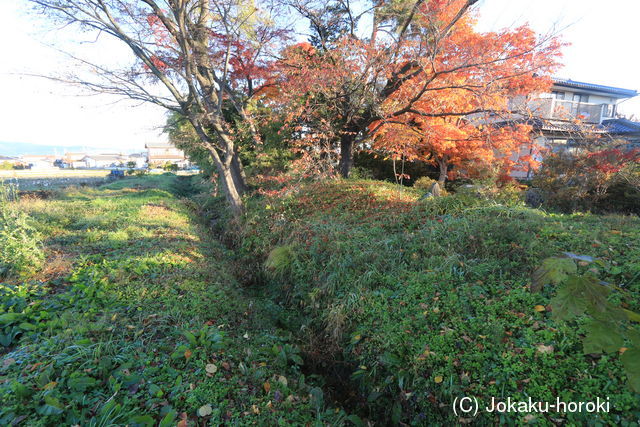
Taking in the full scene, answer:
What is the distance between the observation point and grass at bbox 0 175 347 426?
2.32 m

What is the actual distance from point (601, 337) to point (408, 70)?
309 inches

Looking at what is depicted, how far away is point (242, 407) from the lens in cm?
257

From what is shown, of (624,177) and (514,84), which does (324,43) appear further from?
(624,177)

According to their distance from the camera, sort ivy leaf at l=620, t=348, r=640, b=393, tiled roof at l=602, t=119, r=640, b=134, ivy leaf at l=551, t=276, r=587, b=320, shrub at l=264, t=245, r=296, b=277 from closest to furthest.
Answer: ivy leaf at l=620, t=348, r=640, b=393 → ivy leaf at l=551, t=276, r=587, b=320 → shrub at l=264, t=245, r=296, b=277 → tiled roof at l=602, t=119, r=640, b=134

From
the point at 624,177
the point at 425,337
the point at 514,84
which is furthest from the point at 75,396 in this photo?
the point at 624,177

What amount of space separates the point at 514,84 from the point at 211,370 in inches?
370

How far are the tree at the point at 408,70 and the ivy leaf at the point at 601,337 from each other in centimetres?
650

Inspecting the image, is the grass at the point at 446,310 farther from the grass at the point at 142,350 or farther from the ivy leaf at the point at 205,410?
the ivy leaf at the point at 205,410

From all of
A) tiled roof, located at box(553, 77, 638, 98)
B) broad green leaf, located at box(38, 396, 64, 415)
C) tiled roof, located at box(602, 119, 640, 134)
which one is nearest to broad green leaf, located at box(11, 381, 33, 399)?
broad green leaf, located at box(38, 396, 64, 415)

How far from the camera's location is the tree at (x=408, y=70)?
6.58 m

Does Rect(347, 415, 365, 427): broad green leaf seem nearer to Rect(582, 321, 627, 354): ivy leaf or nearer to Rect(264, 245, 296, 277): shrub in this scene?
Rect(582, 321, 627, 354): ivy leaf

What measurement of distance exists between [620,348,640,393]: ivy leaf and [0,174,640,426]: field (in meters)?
0.04

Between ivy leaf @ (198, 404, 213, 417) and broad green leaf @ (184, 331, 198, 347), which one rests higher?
broad green leaf @ (184, 331, 198, 347)

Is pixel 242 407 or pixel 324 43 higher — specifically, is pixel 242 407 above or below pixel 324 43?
below
